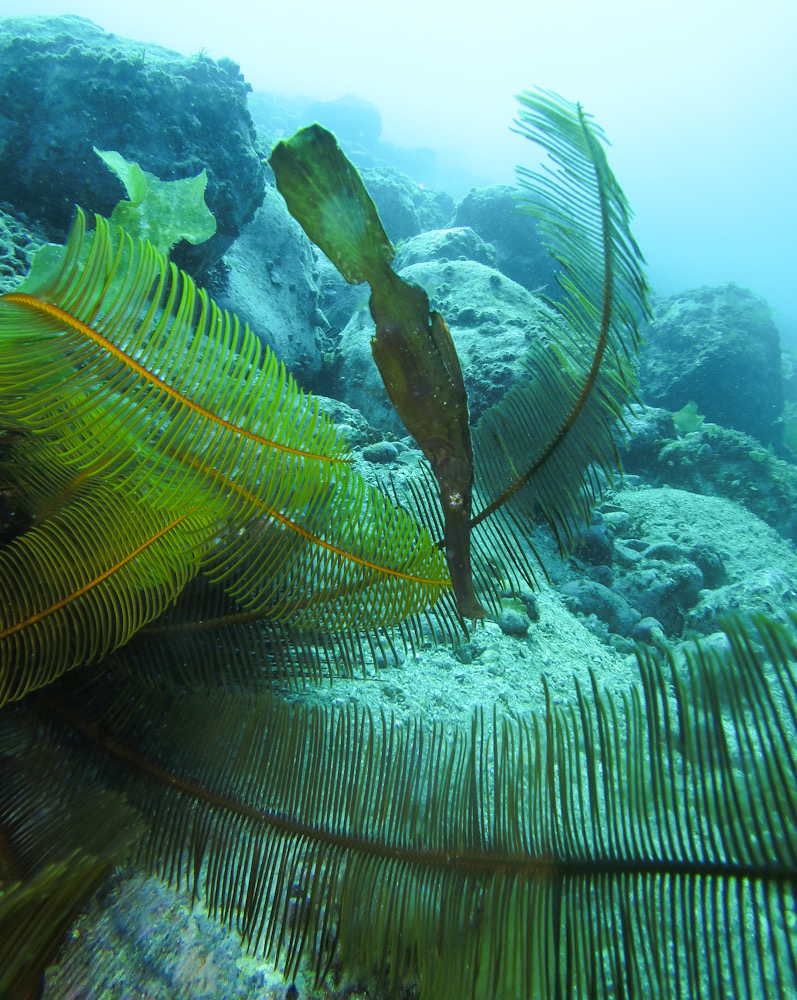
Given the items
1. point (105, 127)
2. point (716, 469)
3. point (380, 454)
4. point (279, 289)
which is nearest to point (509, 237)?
point (716, 469)

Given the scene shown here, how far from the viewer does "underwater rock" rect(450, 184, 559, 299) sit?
10.9m

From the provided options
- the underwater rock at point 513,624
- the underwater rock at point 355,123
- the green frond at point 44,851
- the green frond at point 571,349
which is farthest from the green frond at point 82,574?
the underwater rock at point 355,123

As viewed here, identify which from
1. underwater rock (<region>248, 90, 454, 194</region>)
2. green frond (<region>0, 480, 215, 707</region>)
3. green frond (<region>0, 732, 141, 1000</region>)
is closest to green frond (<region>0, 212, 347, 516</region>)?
green frond (<region>0, 480, 215, 707</region>)

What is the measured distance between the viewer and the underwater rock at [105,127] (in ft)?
14.2

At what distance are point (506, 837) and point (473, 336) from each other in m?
4.67

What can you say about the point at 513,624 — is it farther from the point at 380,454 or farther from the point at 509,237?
the point at 509,237

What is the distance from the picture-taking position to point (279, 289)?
232 inches

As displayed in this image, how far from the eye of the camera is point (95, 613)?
5.00 feet

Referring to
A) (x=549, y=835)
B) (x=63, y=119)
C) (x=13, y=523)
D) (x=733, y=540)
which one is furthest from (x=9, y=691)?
(x=733, y=540)

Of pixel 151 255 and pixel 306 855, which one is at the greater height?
pixel 151 255

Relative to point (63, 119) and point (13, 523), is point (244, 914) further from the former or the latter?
point (63, 119)

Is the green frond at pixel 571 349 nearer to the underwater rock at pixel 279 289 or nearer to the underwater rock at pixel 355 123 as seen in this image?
the underwater rock at pixel 279 289

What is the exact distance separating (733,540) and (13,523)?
6303mm

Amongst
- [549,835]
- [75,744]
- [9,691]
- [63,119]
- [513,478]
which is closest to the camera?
[549,835]
